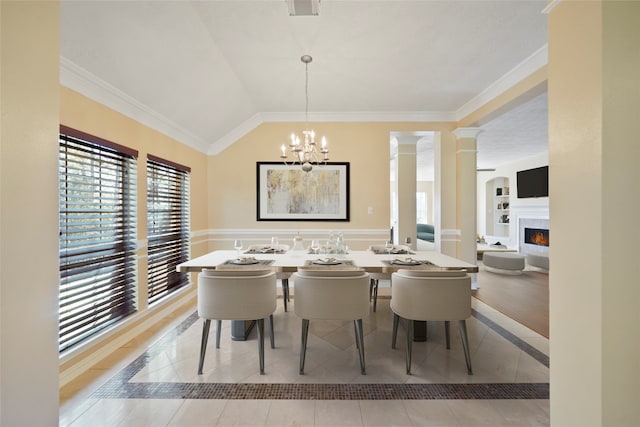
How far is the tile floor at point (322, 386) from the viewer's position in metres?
1.67

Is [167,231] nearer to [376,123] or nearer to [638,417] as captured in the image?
[376,123]

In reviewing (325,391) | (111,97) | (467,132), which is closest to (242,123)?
(111,97)

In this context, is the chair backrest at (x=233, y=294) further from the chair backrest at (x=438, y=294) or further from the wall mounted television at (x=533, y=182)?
the wall mounted television at (x=533, y=182)

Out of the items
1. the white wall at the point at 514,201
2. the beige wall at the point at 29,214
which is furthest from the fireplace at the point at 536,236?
the beige wall at the point at 29,214

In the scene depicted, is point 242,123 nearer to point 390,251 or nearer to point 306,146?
point 306,146

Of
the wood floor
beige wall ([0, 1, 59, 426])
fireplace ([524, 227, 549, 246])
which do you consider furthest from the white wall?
beige wall ([0, 1, 59, 426])

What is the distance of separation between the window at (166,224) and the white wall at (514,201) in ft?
26.7

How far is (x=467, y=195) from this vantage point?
Result: 4270 millimetres

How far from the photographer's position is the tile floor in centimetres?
167

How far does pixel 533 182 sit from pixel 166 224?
27.9 ft

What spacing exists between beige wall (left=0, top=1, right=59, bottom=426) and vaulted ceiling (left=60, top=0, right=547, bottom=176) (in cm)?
142

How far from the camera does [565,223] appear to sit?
1.09 meters

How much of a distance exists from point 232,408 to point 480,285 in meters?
4.26

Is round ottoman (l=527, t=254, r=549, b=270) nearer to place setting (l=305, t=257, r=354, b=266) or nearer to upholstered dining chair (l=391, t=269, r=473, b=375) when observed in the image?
upholstered dining chair (l=391, t=269, r=473, b=375)
